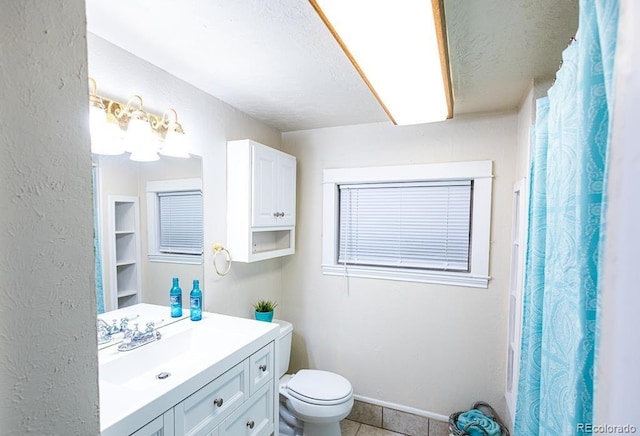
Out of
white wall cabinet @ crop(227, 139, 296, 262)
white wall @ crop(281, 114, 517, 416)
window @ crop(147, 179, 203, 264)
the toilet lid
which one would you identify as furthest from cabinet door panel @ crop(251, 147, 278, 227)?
the toilet lid

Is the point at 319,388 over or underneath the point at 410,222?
underneath

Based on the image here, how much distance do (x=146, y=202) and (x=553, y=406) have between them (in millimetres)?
1746

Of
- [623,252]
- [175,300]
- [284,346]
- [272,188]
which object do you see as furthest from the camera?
[284,346]

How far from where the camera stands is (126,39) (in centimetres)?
130

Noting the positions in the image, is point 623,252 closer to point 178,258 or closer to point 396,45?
point 396,45

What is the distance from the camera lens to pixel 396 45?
0.94 m

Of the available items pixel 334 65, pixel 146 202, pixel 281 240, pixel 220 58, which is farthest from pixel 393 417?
pixel 220 58

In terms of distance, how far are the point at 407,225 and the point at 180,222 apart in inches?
61.2

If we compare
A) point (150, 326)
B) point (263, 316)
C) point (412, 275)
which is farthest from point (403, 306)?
point (150, 326)

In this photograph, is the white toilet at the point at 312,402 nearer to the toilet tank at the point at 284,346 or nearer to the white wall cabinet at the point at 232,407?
the toilet tank at the point at 284,346

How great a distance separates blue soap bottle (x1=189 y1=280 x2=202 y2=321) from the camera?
171 cm

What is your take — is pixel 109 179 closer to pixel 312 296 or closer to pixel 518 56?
pixel 312 296

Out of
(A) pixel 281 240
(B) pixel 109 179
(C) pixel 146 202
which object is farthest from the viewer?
(A) pixel 281 240

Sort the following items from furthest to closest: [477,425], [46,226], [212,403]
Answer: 1. [477,425]
2. [212,403]
3. [46,226]
